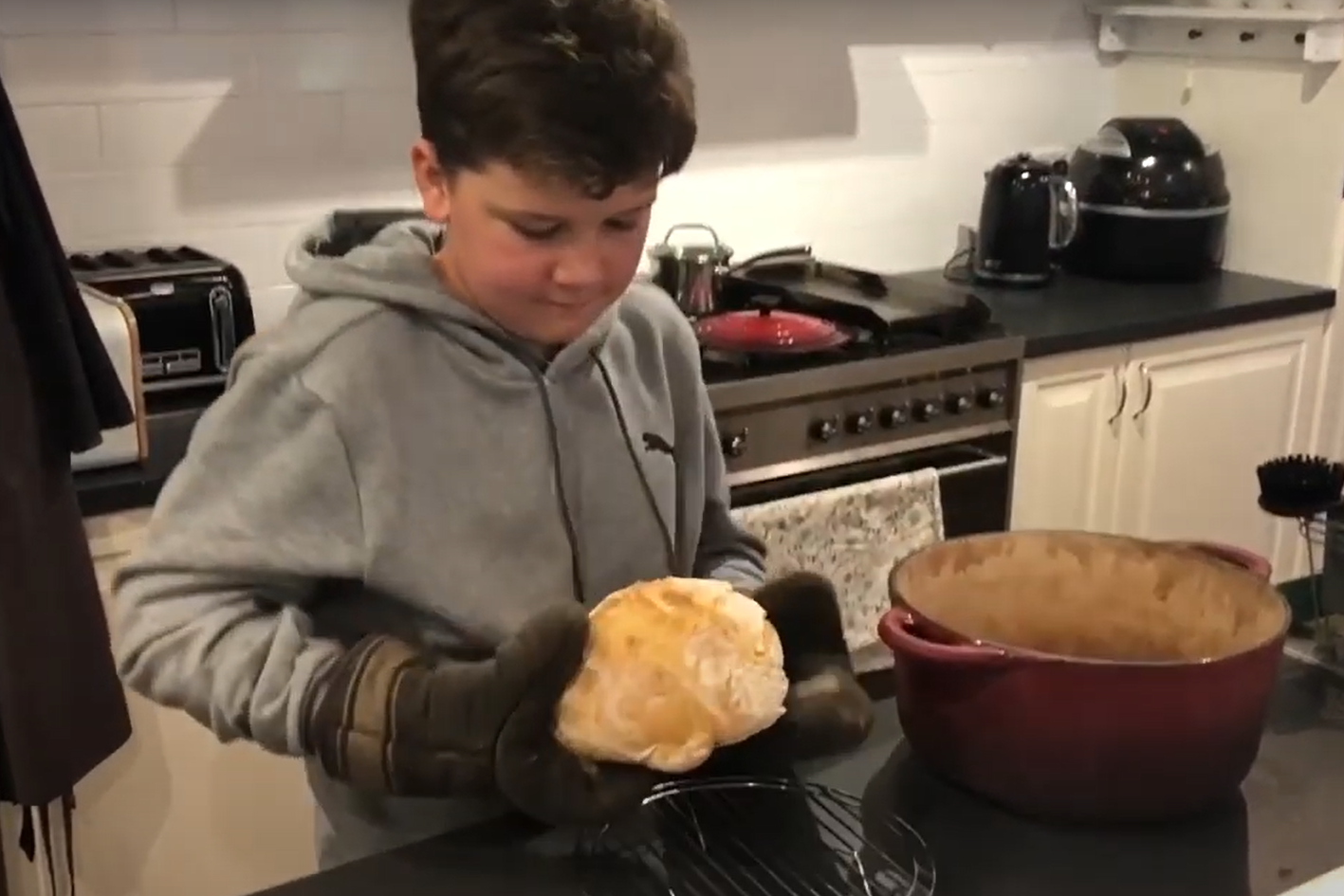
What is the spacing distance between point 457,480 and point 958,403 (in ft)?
5.06

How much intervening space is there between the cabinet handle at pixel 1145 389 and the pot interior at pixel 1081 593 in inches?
68.5

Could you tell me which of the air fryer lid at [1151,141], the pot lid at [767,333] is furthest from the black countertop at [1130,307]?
the pot lid at [767,333]

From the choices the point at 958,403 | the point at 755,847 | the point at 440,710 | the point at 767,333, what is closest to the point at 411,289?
the point at 440,710

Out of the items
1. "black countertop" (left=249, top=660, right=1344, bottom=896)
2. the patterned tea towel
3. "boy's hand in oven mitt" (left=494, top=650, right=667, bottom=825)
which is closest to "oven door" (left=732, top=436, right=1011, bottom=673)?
the patterned tea towel

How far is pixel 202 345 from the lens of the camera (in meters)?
2.06

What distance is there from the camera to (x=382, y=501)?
1.06 metres

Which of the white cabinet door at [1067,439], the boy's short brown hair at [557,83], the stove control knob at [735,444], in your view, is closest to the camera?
the boy's short brown hair at [557,83]

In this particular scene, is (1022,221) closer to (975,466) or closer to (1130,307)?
(1130,307)

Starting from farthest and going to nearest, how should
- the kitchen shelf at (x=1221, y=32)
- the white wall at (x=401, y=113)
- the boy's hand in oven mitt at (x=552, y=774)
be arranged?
1. the kitchen shelf at (x=1221, y=32)
2. the white wall at (x=401, y=113)
3. the boy's hand in oven mitt at (x=552, y=774)

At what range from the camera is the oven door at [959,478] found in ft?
7.89

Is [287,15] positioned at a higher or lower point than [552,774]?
higher

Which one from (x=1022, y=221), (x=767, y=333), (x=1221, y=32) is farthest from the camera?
(x=1221, y=32)

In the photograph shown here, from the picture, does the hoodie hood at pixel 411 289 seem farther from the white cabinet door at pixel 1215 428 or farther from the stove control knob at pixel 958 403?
the white cabinet door at pixel 1215 428

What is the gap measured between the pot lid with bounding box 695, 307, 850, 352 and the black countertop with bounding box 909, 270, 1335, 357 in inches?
15.3
